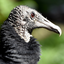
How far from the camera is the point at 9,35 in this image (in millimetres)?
2486

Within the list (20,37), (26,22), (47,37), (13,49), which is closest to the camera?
(13,49)

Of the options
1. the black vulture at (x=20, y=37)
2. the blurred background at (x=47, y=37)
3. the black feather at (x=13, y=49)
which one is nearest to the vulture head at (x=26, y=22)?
the black vulture at (x=20, y=37)

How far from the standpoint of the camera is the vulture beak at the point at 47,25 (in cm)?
271

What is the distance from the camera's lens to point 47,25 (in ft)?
8.98

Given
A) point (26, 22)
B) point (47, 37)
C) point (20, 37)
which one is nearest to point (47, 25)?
point (26, 22)

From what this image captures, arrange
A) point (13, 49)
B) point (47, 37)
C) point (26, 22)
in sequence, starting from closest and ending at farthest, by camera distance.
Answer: point (13, 49)
point (26, 22)
point (47, 37)

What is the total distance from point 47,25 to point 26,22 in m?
0.38

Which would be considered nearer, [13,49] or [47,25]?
[13,49]

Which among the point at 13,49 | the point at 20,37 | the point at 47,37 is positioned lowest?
the point at 13,49

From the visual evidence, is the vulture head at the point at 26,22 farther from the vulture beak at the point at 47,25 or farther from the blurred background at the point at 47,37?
the blurred background at the point at 47,37

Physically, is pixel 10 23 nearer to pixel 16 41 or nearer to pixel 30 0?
pixel 16 41

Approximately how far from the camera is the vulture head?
2611mm

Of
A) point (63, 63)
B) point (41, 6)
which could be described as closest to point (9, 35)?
point (63, 63)

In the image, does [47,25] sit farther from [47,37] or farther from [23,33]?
[47,37]
